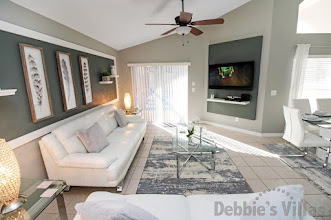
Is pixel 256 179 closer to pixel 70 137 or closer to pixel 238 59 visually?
pixel 70 137

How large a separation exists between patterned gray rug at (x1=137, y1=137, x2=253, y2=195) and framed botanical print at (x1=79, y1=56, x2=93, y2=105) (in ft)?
5.68

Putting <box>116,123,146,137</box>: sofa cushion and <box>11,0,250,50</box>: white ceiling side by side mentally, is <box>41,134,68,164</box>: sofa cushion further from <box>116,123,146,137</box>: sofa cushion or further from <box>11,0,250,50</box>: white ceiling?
<box>11,0,250,50</box>: white ceiling

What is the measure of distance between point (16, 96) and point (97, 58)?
85.0 inches

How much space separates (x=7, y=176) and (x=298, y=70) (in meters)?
5.22

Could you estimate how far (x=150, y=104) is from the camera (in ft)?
17.7

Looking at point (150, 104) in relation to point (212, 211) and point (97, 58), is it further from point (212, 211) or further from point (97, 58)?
point (212, 211)

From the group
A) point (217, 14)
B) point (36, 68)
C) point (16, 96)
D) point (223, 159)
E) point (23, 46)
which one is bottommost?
point (223, 159)

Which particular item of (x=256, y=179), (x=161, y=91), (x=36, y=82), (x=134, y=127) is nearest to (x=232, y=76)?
(x=161, y=91)

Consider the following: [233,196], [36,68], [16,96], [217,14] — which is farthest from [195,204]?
[217,14]

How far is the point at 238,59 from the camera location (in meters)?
4.28

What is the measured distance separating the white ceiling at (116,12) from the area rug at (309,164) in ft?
11.4

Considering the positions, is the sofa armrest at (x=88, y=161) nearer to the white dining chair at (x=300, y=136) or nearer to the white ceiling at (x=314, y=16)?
the white dining chair at (x=300, y=136)

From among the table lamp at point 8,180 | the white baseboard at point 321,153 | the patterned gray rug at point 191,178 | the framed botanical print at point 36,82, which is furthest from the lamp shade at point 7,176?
the white baseboard at point 321,153

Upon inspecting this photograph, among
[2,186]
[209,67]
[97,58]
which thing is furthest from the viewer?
[209,67]
